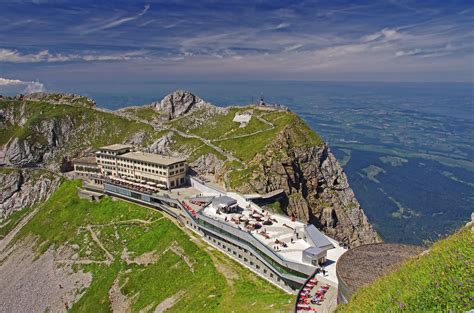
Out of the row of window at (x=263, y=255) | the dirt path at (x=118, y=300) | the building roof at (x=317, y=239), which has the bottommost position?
the dirt path at (x=118, y=300)

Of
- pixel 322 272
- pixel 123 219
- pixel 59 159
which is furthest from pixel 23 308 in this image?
pixel 59 159

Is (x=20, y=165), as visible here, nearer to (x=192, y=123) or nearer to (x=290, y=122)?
(x=192, y=123)

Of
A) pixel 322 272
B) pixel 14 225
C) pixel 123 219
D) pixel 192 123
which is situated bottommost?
pixel 14 225

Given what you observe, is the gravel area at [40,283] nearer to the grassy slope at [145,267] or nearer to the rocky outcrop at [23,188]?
the grassy slope at [145,267]

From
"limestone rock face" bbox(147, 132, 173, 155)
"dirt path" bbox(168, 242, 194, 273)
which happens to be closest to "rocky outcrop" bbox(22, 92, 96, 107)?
"limestone rock face" bbox(147, 132, 173, 155)

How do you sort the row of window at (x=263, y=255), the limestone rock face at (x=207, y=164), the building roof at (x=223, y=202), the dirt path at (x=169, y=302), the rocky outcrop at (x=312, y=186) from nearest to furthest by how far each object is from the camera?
the row of window at (x=263, y=255) → the dirt path at (x=169, y=302) → the building roof at (x=223, y=202) → the rocky outcrop at (x=312, y=186) → the limestone rock face at (x=207, y=164)

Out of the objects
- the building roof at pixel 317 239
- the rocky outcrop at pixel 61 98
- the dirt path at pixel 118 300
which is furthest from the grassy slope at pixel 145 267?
the rocky outcrop at pixel 61 98

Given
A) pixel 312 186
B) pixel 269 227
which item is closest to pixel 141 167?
pixel 312 186
